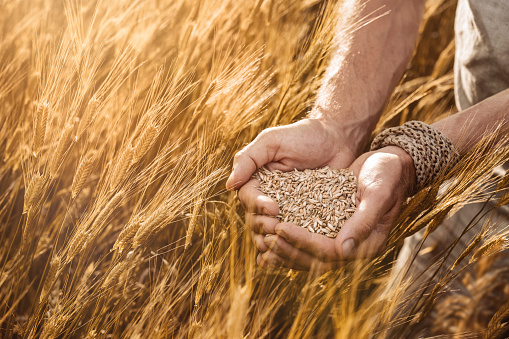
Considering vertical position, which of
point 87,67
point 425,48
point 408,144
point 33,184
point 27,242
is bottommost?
point 425,48

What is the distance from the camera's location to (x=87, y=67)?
0.76 meters

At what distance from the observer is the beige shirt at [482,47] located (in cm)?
92

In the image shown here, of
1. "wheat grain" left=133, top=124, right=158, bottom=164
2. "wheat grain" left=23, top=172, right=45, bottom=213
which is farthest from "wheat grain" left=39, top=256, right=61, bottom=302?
"wheat grain" left=133, top=124, right=158, bottom=164


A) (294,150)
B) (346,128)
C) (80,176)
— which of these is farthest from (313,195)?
(80,176)

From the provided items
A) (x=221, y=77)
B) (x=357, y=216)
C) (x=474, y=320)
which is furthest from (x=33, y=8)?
(x=474, y=320)

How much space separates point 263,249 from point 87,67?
0.52 metres

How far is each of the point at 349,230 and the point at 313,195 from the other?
21 centimetres

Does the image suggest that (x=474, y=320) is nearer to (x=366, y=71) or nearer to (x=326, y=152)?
(x=326, y=152)

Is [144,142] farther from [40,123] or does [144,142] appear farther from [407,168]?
[407,168]

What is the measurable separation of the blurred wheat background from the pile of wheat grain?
0.11m

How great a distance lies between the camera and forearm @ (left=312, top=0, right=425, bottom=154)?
1.04 meters

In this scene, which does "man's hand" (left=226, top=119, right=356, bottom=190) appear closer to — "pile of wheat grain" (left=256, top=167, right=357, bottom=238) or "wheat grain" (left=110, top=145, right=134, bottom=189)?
"pile of wheat grain" (left=256, top=167, right=357, bottom=238)

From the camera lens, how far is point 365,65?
1.08 metres

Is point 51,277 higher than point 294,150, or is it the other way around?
point 51,277
